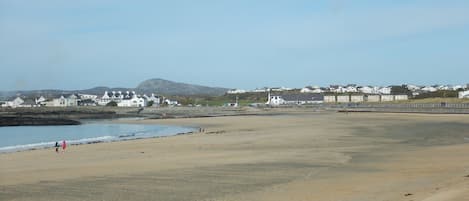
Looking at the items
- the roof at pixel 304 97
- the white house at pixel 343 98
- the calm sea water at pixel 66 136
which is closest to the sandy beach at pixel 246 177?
the calm sea water at pixel 66 136

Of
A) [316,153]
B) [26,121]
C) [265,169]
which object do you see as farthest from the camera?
[26,121]

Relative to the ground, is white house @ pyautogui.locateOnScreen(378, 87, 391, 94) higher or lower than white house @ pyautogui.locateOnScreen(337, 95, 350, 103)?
higher

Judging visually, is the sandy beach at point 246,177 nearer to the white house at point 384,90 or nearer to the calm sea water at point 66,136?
the calm sea water at point 66,136

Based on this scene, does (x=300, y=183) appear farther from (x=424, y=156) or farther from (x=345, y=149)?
(x=345, y=149)

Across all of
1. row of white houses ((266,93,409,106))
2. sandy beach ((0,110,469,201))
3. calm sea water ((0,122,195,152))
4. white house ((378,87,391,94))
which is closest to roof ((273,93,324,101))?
row of white houses ((266,93,409,106))

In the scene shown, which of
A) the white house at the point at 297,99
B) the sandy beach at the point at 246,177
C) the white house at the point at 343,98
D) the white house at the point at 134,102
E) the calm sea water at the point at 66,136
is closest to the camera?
the sandy beach at the point at 246,177

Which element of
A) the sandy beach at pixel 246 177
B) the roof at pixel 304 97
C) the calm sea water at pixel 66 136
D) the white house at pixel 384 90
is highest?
the white house at pixel 384 90

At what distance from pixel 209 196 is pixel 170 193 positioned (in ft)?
2.75

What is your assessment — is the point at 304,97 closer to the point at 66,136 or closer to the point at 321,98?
the point at 321,98

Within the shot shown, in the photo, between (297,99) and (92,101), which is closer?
(297,99)

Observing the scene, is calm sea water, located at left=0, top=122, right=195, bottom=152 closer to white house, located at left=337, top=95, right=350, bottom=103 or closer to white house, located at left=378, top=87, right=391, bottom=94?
white house, located at left=337, top=95, right=350, bottom=103

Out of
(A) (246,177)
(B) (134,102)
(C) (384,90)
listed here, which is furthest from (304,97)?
(A) (246,177)

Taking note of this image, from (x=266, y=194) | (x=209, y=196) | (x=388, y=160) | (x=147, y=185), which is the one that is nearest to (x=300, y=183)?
(x=266, y=194)

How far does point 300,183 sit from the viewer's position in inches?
427
